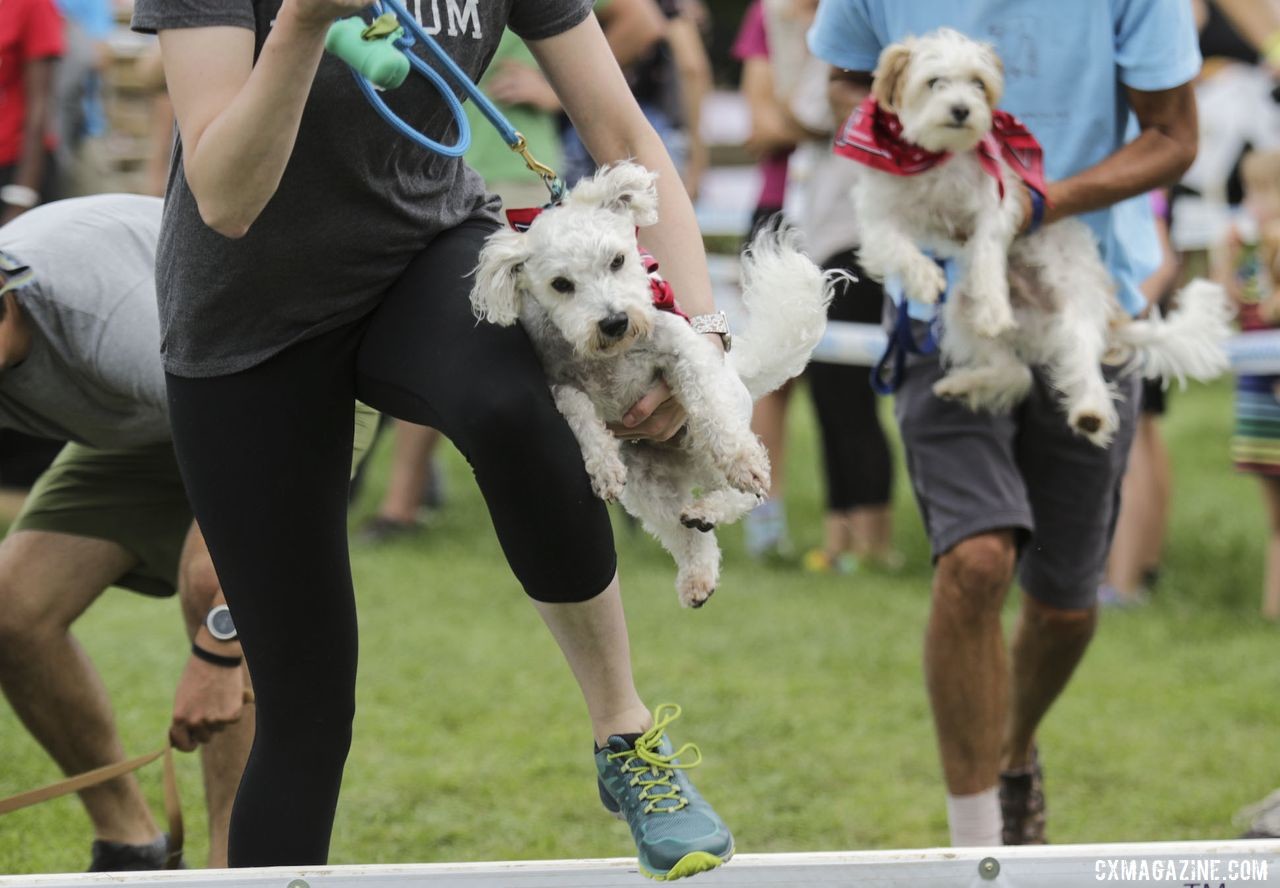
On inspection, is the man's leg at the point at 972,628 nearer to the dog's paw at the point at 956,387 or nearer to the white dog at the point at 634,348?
the dog's paw at the point at 956,387

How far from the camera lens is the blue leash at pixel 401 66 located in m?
2.13

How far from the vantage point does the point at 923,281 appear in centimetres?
388

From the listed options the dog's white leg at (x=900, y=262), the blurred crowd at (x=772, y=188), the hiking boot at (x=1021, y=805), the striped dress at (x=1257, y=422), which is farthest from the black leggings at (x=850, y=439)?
the hiking boot at (x=1021, y=805)

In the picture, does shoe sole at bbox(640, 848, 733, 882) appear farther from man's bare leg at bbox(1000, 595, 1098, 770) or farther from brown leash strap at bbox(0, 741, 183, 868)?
man's bare leg at bbox(1000, 595, 1098, 770)

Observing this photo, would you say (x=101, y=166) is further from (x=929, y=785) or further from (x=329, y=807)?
(x=329, y=807)

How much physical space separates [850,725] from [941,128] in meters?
2.20

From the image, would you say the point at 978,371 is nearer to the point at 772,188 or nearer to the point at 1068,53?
the point at 1068,53

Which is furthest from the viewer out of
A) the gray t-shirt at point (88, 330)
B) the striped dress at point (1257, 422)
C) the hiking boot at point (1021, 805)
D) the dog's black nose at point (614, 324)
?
the striped dress at point (1257, 422)

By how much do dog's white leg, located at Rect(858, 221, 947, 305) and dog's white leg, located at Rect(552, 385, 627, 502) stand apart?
1464 mm

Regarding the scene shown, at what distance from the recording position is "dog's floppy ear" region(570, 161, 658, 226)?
257 cm

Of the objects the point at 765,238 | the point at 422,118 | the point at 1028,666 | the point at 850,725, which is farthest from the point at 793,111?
the point at 422,118

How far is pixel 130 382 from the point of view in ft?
10.6

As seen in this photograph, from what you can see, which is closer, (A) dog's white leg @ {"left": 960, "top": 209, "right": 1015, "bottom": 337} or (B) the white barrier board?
(B) the white barrier board

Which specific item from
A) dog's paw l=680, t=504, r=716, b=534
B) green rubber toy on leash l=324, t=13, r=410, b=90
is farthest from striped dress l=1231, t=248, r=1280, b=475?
green rubber toy on leash l=324, t=13, r=410, b=90
